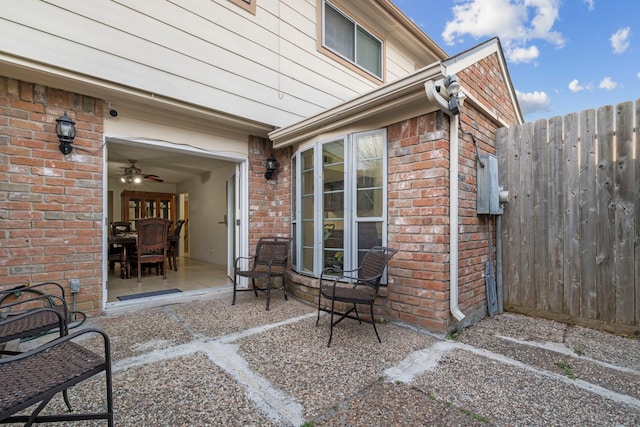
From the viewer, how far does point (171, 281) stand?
527 cm

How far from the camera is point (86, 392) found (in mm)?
1929

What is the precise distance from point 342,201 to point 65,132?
3.11 metres

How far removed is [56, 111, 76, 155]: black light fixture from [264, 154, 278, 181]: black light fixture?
8.00ft

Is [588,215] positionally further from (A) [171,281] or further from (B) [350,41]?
(A) [171,281]

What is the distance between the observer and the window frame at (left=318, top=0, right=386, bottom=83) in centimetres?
512

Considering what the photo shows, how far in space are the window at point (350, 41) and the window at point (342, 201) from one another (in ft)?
8.74

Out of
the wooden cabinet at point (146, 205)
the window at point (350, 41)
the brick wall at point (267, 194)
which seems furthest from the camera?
the wooden cabinet at point (146, 205)

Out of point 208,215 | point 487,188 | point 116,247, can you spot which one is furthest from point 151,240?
point 487,188

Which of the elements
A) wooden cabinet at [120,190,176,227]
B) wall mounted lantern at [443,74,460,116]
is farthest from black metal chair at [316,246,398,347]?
wooden cabinet at [120,190,176,227]

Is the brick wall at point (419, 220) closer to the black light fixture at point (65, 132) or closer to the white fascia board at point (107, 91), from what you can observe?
the white fascia board at point (107, 91)

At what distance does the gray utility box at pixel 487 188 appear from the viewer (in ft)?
10.8

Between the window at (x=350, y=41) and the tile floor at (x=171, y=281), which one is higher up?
the window at (x=350, y=41)

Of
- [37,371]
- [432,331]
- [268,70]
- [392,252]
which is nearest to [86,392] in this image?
[37,371]

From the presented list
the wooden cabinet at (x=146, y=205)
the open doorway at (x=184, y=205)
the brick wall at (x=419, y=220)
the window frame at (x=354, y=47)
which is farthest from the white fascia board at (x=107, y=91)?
the wooden cabinet at (x=146, y=205)
